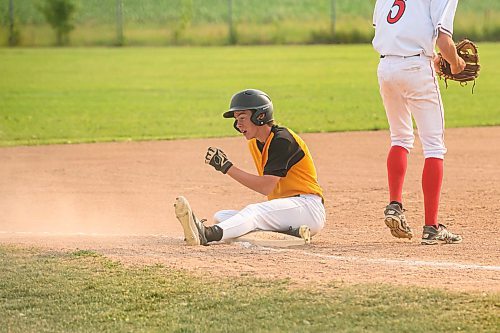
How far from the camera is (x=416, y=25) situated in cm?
699

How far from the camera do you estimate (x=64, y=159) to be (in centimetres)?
1255

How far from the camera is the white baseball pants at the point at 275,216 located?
22.7 feet

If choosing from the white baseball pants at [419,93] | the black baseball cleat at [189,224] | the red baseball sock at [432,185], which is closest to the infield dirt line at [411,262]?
the black baseball cleat at [189,224]

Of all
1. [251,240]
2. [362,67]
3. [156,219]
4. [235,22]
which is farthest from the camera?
[235,22]

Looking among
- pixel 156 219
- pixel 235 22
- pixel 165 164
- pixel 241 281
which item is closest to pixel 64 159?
pixel 165 164

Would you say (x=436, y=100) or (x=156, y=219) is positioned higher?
(x=436, y=100)

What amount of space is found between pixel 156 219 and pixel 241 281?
3.20 metres

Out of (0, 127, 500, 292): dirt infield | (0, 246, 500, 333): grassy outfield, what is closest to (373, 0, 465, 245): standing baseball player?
(0, 127, 500, 292): dirt infield

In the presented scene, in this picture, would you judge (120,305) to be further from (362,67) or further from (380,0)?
(362,67)

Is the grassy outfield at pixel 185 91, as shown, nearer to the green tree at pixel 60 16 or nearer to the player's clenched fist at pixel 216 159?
the green tree at pixel 60 16

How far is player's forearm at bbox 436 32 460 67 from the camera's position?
6.91 m

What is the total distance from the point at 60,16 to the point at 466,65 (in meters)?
30.5

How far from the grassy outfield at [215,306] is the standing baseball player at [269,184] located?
1.01 meters

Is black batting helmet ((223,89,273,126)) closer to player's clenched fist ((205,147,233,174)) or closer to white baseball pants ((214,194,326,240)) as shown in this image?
player's clenched fist ((205,147,233,174))
